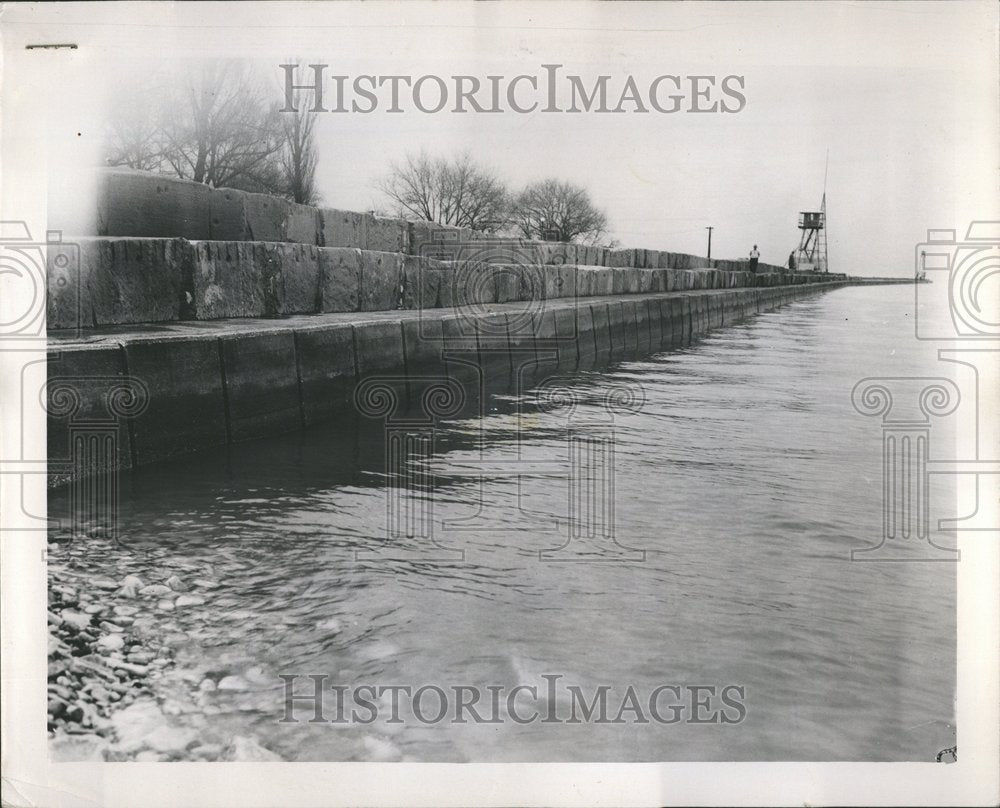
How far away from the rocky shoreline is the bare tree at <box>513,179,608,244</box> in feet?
21.1

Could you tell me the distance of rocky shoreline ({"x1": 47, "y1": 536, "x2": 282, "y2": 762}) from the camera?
6.19 feet

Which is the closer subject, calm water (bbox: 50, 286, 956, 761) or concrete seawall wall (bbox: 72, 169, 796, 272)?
calm water (bbox: 50, 286, 956, 761)

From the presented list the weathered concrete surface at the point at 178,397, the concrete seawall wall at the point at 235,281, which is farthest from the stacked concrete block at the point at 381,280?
the weathered concrete surface at the point at 178,397

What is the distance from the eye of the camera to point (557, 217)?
1148 cm

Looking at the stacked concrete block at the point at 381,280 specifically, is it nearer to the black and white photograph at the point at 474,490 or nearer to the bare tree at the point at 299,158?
the bare tree at the point at 299,158

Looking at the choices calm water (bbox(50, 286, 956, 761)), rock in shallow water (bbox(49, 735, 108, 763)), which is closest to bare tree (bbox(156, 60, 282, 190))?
calm water (bbox(50, 286, 956, 761))

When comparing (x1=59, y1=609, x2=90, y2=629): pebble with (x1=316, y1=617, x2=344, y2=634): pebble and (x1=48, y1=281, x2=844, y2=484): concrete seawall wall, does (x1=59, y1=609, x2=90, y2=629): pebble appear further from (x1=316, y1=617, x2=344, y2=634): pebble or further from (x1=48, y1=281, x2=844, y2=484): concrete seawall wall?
(x1=48, y1=281, x2=844, y2=484): concrete seawall wall

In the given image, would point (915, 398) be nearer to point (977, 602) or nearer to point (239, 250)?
point (977, 602)

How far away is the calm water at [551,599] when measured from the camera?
6.59 feet

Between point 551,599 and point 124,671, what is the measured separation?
1196 mm

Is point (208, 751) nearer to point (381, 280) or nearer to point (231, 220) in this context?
point (231, 220)

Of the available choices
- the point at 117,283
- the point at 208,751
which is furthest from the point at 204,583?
the point at 117,283

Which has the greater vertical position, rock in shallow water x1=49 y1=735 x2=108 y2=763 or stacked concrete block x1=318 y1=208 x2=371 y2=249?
stacked concrete block x1=318 y1=208 x2=371 y2=249

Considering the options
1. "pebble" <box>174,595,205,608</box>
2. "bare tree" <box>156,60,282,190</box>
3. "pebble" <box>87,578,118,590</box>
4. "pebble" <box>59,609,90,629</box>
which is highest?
"bare tree" <box>156,60,282,190</box>
